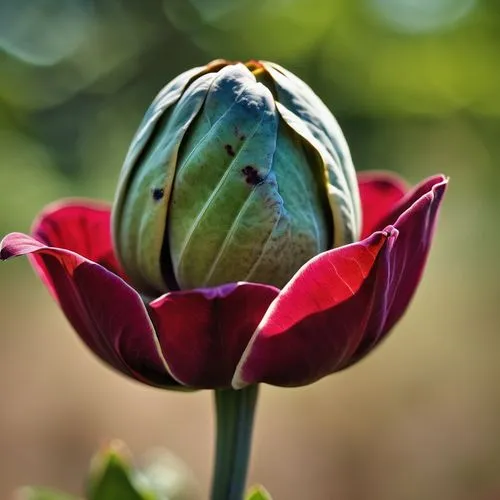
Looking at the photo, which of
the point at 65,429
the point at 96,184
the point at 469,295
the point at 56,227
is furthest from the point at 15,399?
the point at 56,227

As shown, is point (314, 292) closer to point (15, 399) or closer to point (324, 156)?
point (324, 156)

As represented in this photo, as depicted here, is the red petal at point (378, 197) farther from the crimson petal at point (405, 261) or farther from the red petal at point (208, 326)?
the red petal at point (208, 326)

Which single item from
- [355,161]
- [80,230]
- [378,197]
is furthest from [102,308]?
[355,161]

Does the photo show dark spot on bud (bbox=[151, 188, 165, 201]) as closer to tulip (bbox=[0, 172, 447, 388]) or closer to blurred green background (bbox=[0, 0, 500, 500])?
tulip (bbox=[0, 172, 447, 388])

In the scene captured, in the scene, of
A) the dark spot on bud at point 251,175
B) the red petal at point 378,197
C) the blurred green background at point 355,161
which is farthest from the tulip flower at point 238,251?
the blurred green background at point 355,161

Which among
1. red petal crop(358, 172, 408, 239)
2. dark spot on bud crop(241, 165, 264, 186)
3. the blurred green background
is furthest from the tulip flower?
the blurred green background

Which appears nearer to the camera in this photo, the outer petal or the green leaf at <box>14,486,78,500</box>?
the outer petal

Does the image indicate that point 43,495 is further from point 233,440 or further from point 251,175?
point 251,175
